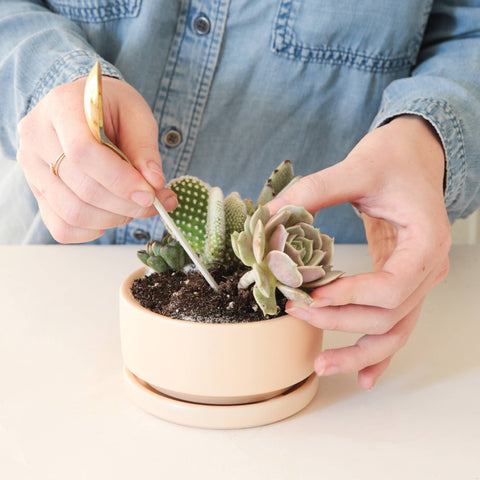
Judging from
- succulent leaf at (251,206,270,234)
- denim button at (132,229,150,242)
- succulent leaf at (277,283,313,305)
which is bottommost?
denim button at (132,229,150,242)

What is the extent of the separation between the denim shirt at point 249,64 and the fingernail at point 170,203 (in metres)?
0.37

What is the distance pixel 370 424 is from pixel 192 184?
29cm

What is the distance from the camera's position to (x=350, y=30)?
0.91 meters

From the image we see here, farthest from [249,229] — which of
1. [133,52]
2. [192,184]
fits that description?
[133,52]

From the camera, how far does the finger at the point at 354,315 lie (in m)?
0.48

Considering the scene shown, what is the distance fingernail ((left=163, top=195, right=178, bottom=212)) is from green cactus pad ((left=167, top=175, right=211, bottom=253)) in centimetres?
1

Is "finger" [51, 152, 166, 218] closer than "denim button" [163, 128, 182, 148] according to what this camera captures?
Yes

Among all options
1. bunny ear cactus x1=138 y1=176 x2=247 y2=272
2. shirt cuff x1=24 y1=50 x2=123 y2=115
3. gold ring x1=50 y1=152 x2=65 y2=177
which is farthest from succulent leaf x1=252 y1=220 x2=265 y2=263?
shirt cuff x1=24 y1=50 x2=123 y2=115

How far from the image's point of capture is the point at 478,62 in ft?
2.73

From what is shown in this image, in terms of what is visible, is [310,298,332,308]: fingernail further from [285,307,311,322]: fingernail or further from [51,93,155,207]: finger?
[51,93,155,207]: finger

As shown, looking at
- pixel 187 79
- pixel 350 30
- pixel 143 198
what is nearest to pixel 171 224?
pixel 143 198

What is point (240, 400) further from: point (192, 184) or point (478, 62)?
point (478, 62)

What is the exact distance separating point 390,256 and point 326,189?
0.09m

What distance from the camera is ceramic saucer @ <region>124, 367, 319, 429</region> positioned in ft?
1.63
